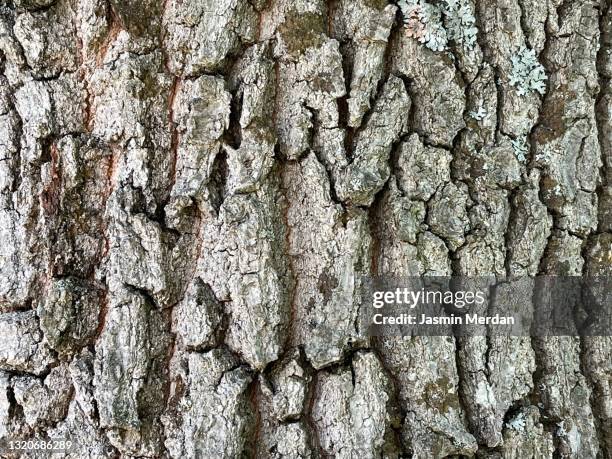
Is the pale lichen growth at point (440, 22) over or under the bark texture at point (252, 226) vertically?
over

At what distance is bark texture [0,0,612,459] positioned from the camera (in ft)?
5.00

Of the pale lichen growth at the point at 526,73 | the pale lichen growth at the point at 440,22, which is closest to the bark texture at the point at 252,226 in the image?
the pale lichen growth at the point at 440,22

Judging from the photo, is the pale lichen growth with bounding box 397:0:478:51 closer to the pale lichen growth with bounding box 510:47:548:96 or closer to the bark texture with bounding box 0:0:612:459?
the bark texture with bounding box 0:0:612:459

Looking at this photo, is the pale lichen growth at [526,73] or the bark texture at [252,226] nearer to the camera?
the bark texture at [252,226]

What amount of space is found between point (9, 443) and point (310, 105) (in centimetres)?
121

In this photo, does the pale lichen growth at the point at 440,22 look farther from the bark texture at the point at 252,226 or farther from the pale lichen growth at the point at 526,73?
the pale lichen growth at the point at 526,73

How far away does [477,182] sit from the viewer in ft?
5.34

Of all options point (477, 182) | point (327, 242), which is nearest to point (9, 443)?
point (327, 242)

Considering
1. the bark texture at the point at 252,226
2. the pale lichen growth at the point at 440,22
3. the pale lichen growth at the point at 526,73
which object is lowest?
the bark texture at the point at 252,226

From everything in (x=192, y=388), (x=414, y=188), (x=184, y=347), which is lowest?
(x=192, y=388)

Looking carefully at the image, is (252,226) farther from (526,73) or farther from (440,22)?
(526,73)

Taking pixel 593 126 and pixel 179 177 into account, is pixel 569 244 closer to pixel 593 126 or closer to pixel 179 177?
pixel 593 126

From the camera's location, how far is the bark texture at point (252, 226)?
1.53 m

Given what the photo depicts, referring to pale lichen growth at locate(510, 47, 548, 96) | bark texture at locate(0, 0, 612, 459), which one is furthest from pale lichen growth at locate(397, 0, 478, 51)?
pale lichen growth at locate(510, 47, 548, 96)
